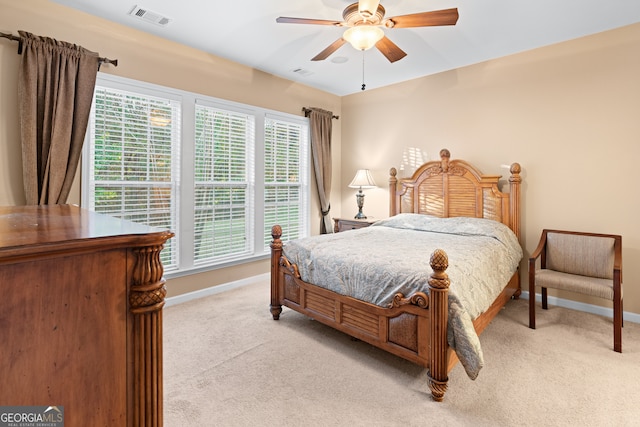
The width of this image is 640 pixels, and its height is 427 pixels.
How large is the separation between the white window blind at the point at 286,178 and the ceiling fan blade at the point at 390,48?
2024 millimetres

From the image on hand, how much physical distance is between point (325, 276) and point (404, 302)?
0.74m

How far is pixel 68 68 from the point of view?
2.71 meters

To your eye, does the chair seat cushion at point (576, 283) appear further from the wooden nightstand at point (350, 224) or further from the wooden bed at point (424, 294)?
the wooden nightstand at point (350, 224)

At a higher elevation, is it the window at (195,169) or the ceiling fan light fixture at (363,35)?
the ceiling fan light fixture at (363,35)

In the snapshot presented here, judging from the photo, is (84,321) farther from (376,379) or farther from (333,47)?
(333,47)

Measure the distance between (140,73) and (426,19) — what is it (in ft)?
8.91

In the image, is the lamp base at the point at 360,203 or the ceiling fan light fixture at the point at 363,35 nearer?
the ceiling fan light fixture at the point at 363,35

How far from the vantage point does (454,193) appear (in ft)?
13.5

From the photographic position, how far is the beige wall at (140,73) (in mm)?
2568

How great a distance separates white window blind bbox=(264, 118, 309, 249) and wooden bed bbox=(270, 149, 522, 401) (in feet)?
4.43

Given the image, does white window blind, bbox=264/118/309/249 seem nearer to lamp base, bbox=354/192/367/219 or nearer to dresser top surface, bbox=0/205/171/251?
lamp base, bbox=354/192/367/219

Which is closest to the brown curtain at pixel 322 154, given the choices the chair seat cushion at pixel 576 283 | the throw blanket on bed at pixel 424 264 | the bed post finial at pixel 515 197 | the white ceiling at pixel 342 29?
the white ceiling at pixel 342 29

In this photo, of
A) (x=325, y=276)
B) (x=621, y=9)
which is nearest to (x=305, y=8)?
(x=325, y=276)

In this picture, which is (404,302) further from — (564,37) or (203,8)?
(564,37)
